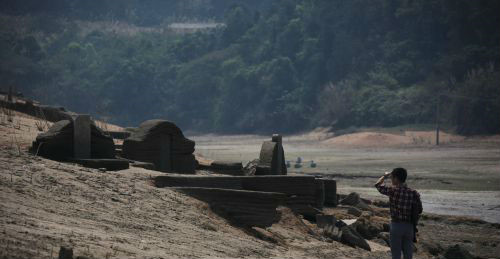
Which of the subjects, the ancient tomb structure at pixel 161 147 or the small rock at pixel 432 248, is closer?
the small rock at pixel 432 248

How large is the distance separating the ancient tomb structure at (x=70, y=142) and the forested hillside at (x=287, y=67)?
51017 millimetres

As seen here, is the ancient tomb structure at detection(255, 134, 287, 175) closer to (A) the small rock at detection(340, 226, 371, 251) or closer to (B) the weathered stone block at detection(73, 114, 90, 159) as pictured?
(A) the small rock at detection(340, 226, 371, 251)

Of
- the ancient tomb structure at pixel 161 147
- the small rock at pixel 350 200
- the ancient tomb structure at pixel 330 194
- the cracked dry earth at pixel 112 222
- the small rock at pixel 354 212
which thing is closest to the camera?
the cracked dry earth at pixel 112 222

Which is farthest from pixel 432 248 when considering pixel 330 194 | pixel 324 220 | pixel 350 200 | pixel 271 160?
pixel 350 200

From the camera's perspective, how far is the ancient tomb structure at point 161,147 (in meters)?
17.4

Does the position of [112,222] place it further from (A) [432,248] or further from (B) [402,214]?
(A) [432,248]

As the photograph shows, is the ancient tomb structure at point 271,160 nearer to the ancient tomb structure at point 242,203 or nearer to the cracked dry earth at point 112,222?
the cracked dry earth at point 112,222

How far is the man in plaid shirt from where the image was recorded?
9.89 m

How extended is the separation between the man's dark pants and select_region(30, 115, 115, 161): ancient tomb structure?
6.66 metres

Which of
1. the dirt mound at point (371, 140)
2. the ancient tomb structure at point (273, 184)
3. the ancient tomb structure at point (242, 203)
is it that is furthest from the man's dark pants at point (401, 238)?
the dirt mound at point (371, 140)

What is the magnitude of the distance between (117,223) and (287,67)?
253 feet

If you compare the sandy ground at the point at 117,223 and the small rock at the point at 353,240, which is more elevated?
the sandy ground at the point at 117,223

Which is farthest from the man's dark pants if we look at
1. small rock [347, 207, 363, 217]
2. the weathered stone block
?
small rock [347, 207, 363, 217]

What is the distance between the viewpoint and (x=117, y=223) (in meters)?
11.0
